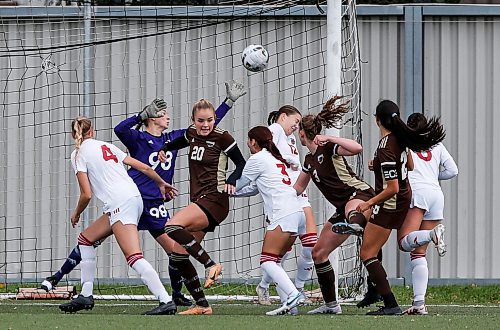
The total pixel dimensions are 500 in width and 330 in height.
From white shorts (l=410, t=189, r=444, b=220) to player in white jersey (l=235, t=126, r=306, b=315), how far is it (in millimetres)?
1047

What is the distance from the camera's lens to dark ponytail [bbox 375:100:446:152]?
10.8 meters

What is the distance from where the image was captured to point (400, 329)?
30.9 feet

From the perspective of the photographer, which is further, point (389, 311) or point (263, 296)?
point (263, 296)

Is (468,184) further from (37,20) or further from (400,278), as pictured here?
(37,20)

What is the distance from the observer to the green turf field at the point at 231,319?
966 centimetres

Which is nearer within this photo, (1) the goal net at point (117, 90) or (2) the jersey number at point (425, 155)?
(2) the jersey number at point (425, 155)

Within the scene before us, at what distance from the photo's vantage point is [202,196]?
11383 mm

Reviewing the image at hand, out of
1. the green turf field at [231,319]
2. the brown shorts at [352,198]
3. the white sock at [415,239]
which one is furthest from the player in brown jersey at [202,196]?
the white sock at [415,239]

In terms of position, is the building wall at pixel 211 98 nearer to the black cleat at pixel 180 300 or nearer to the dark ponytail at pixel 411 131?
the black cleat at pixel 180 300

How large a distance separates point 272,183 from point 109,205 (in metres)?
1.44

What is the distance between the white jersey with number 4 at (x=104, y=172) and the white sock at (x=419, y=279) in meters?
2.56

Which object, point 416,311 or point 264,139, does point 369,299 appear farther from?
point 264,139

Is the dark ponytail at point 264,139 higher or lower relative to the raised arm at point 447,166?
higher

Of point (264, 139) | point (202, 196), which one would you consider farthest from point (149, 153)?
point (264, 139)
